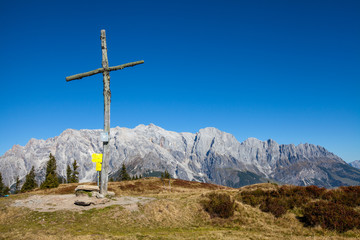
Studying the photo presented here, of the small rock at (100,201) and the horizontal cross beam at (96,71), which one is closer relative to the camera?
the small rock at (100,201)

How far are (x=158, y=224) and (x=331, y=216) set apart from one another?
1230 cm

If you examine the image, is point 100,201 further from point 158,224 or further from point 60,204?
point 158,224

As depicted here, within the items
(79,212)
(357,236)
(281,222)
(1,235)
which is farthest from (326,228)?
(1,235)

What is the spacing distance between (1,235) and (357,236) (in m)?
21.4

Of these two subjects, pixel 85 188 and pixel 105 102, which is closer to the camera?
pixel 85 188

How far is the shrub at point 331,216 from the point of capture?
15.1 m

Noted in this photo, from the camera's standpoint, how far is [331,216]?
630 inches

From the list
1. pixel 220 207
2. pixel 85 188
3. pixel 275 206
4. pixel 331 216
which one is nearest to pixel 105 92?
pixel 85 188

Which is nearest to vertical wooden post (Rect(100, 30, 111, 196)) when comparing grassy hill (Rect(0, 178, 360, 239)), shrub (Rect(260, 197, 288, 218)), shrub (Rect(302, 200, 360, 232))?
grassy hill (Rect(0, 178, 360, 239))

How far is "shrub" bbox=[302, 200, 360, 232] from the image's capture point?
595 inches

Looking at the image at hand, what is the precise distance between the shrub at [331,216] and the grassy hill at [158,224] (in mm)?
492

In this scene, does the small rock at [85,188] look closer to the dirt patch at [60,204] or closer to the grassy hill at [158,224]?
the dirt patch at [60,204]

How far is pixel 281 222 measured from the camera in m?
17.2

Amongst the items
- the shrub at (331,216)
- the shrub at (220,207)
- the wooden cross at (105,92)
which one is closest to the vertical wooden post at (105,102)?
the wooden cross at (105,92)
